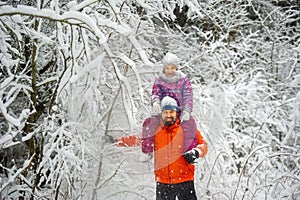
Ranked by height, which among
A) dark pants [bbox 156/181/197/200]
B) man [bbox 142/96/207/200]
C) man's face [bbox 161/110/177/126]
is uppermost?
man's face [bbox 161/110/177/126]

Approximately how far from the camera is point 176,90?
Answer: 3209mm

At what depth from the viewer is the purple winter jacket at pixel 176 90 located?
126 inches

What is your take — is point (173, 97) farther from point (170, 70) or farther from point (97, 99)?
point (97, 99)

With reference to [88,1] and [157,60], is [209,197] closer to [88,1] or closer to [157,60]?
[157,60]

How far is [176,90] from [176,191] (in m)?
0.79

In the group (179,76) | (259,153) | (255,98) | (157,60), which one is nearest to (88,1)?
(179,76)

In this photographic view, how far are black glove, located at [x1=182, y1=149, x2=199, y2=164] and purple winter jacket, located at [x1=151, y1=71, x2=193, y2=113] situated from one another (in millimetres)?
312

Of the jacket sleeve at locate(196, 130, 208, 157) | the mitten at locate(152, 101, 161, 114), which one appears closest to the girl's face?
the mitten at locate(152, 101, 161, 114)

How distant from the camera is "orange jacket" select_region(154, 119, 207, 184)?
317 centimetres

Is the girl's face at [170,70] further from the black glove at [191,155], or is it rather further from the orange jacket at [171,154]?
the black glove at [191,155]

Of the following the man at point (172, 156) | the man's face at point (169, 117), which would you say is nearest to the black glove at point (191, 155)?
the man at point (172, 156)

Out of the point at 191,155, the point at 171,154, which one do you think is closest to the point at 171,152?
the point at 171,154

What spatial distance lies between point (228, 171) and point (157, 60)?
2.55 meters

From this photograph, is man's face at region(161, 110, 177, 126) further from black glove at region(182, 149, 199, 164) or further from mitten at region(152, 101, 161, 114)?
black glove at region(182, 149, 199, 164)
